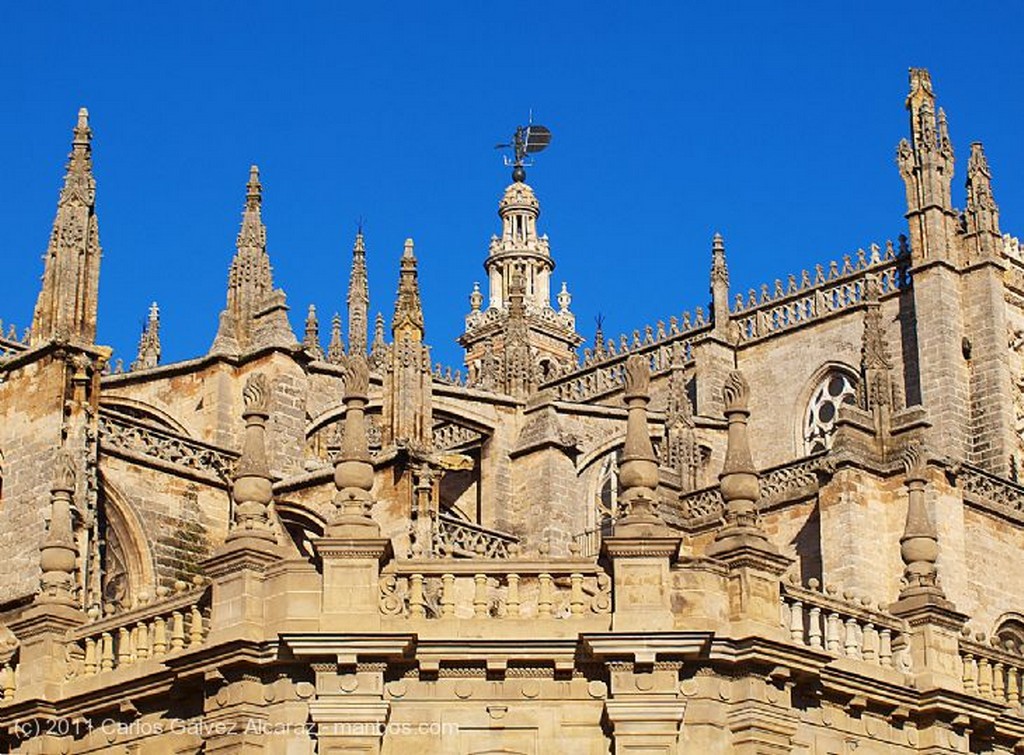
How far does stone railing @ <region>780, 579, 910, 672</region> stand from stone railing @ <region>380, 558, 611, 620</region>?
2.07 m

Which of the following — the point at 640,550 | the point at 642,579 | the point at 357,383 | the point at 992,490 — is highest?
the point at 992,490

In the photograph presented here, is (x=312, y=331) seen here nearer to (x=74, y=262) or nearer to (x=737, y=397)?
(x=74, y=262)

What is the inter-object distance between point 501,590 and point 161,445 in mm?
14926

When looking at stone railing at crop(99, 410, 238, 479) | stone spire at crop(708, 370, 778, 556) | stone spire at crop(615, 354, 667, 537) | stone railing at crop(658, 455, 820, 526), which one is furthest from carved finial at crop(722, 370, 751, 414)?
stone railing at crop(99, 410, 238, 479)

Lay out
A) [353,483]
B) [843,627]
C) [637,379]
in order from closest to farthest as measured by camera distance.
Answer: [353,483]
[637,379]
[843,627]

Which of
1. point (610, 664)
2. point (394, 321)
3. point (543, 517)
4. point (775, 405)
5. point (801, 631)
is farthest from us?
point (775, 405)

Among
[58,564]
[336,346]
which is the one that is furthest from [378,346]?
[58,564]

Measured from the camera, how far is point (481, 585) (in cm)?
1869

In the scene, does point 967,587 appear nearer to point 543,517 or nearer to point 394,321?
point 543,517

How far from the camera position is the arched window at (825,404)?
45.1m

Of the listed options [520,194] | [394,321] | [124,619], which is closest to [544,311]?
[520,194]

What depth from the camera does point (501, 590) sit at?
19.0m

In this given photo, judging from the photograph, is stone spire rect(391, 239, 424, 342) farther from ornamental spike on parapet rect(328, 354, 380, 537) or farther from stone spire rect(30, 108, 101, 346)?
ornamental spike on parapet rect(328, 354, 380, 537)

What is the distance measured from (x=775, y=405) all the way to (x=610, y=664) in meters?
28.7
